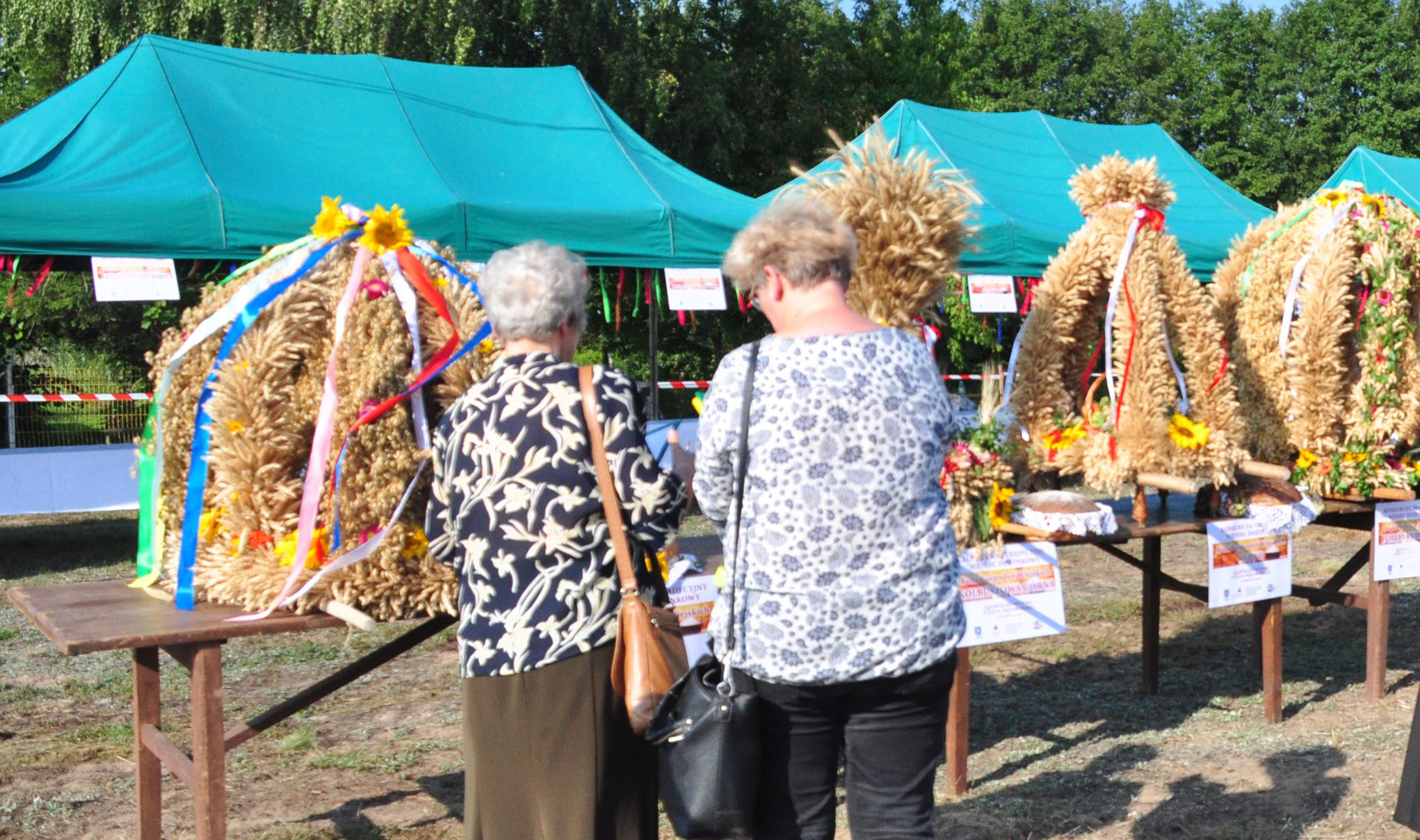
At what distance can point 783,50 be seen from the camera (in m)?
19.1

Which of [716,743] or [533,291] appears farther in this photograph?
[533,291]

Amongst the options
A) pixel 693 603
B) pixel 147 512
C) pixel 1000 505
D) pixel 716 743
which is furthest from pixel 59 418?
pixel 716 743

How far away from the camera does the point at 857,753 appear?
2156 mm

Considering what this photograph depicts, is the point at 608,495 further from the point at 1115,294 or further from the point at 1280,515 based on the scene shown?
the point at 1280,515

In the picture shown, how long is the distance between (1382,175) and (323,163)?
10.7m

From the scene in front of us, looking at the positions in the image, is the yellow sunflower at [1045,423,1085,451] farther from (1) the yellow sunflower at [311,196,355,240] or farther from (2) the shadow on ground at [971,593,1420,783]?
(1) the yellow sunflower at [311,196,355,240]

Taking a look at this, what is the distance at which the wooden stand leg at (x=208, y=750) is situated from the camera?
2785 millimetres

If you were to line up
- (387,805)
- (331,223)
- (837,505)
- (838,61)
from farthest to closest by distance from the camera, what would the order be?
1. (838,61)
2. (387,805)
3. (331,223)
4. (837,505)

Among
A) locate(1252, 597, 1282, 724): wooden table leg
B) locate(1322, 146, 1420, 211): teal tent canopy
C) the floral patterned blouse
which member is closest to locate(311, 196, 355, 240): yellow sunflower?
the floral patterned blouse

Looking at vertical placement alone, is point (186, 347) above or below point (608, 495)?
above

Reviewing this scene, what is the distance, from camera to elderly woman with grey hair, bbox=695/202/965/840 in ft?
6.65

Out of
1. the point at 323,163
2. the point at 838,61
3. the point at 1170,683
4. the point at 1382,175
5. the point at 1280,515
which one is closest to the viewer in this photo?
the point at 1280,515

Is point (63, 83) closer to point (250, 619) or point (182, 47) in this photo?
point (182, 47)

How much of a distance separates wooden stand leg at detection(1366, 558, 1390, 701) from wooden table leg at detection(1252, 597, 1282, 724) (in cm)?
47
